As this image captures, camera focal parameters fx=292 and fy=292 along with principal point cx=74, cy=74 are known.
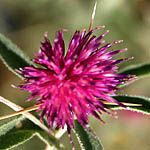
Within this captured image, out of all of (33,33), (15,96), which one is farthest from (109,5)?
(15,96)

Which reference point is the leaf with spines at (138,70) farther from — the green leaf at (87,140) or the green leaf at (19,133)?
the green leaf at (19,133)

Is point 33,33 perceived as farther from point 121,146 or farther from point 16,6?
point 121,146

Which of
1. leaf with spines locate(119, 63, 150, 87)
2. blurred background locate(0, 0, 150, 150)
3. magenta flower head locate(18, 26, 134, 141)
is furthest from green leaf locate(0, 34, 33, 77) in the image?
blurred background locate(0, 0, 150, 150)

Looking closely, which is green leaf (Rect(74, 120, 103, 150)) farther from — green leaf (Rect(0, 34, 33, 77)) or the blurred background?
the blurred background

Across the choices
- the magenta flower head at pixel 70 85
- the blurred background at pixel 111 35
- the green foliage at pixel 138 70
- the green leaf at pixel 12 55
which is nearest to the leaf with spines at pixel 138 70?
the green foliage at pixel 138 70

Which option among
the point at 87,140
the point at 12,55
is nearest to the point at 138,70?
the point at 87,140

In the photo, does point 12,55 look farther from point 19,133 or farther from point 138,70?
point 138,70
